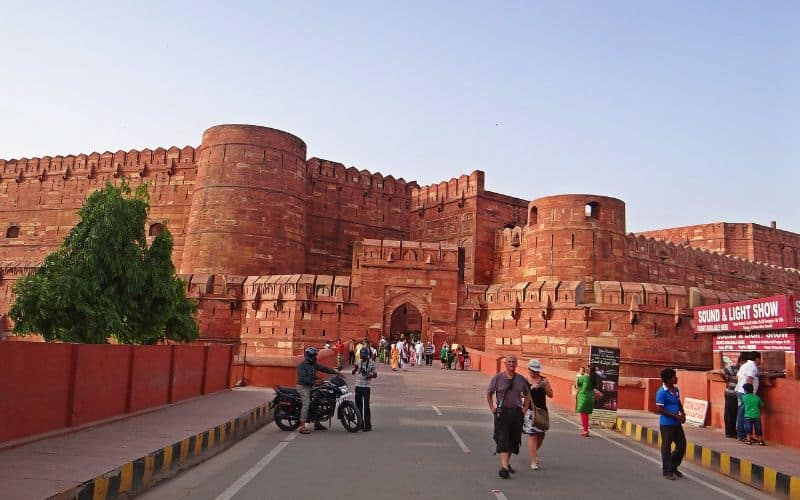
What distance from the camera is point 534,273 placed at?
29.4 m

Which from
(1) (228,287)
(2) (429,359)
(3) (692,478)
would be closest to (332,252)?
(1) (228,287)

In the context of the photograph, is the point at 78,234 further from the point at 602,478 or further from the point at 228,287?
the point at 602,478

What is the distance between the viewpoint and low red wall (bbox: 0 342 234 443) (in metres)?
6.21

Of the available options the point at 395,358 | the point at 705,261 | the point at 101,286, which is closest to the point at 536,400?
the point at 101,286

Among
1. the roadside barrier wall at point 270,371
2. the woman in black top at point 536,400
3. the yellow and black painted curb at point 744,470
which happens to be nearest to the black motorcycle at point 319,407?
the woman in black top at point 536,400

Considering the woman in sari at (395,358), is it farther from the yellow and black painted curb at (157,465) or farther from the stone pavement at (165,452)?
the yellow and black painted curb at (157,465)

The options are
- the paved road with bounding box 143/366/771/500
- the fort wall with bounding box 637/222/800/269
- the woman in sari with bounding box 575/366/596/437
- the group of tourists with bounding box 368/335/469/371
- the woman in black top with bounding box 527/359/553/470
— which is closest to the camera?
the paved road with bounding box 143/366/771/500

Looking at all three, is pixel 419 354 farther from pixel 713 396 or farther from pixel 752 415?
pixel 752 415

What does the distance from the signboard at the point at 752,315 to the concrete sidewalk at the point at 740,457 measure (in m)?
1.66

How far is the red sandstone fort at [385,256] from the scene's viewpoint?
2328 cm

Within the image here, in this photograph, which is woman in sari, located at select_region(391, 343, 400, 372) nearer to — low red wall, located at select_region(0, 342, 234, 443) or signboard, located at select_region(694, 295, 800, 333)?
low red wall, located at select_region(0, 342, 234, 443)

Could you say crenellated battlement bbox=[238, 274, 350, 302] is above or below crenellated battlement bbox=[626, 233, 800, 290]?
below

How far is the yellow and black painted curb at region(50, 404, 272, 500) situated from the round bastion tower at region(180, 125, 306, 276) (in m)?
21.8

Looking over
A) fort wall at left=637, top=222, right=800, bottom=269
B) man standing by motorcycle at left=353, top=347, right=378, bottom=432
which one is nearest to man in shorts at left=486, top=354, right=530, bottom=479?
man standing by motorcycle at left=353, top=347, right=378, bottom=432
